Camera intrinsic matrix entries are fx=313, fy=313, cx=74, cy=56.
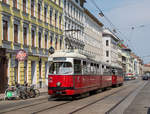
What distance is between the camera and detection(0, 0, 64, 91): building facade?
27297mm

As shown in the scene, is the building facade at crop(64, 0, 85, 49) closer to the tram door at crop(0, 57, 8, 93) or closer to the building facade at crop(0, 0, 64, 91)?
the building facade at crop(0, 0, 64, 91)

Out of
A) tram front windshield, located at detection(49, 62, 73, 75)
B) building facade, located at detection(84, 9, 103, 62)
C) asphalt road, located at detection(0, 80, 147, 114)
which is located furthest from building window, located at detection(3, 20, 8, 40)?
building facade, located at detection(84, 9, 103, 62)

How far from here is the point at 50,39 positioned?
129ft

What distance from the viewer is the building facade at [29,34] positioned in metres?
27.3

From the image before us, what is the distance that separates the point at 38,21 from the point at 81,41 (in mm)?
21341

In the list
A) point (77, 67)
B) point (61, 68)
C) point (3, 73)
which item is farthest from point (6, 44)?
point (77, 67)

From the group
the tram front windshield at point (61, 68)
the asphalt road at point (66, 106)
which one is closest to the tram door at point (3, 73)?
the asphalt road at point (66, 106)

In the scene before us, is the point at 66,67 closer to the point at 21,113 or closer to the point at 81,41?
the point at 21,113

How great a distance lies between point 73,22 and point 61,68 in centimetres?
3221

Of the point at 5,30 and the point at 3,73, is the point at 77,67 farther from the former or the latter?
the point at 5,30

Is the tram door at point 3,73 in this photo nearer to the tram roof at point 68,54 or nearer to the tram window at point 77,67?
the tram roof at point 68,54

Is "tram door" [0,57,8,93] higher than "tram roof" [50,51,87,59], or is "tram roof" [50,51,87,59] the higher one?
"tram roof" [50,51,87,59]

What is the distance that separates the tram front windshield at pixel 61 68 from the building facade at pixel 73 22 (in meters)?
23.6

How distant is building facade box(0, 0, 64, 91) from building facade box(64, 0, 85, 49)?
108 inches
